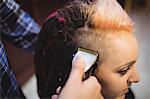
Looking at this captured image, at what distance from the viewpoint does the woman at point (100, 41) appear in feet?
1.57

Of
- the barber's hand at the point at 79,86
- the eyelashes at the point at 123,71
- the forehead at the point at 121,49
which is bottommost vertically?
the eyelashes at the point at 123,71

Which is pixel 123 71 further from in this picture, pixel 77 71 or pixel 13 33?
pixel 13 33

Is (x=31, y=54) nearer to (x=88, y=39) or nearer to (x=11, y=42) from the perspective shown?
(x=11, y=42)

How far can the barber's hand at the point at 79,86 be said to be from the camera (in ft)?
1.54

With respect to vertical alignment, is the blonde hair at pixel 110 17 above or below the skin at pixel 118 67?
above

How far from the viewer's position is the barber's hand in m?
0.47

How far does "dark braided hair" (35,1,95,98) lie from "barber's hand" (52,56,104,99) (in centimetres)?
2

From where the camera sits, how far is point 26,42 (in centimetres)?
64

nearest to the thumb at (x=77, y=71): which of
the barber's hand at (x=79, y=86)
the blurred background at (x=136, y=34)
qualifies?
the barber's hand at (x=79, y=86)

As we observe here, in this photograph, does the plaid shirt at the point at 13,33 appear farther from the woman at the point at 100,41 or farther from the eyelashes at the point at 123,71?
the eyelashes at the point at 123,71

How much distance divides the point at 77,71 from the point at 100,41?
0.06 m

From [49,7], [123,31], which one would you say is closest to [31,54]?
[49,7]

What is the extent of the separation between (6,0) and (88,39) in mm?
153

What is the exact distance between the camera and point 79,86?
47cm
